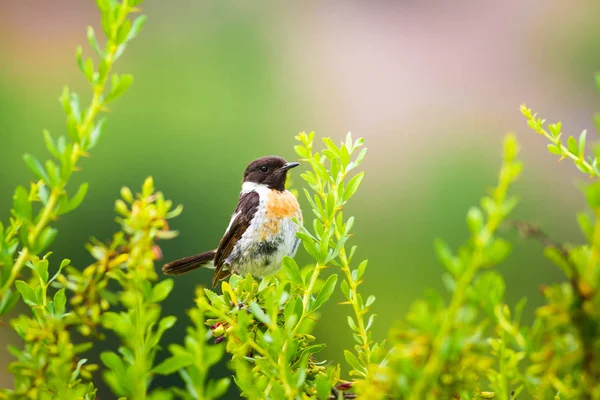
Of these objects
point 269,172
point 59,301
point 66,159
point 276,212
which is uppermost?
point 66,159

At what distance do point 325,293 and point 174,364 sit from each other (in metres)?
0.43

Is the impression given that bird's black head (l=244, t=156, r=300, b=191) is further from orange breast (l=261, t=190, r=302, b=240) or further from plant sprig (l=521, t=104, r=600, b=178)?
plant sprig (l=521, t=104, r=600, b=178)

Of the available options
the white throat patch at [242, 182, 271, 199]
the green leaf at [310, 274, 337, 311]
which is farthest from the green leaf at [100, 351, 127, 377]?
the white throat patch at [242, 182, 271, 199]

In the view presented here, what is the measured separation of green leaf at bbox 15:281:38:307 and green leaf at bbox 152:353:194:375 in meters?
0.34

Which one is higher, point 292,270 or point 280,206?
point 292,270

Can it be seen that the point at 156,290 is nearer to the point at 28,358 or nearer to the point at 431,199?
the point at 28,358

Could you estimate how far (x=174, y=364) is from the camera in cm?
75

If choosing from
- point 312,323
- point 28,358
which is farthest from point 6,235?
point 312,323

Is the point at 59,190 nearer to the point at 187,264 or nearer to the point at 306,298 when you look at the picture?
the point at 306,298

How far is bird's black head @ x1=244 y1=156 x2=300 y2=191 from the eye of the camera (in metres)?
3.59

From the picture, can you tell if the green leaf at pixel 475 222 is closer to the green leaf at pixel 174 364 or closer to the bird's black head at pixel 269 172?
the green leaf at pixel 174 364

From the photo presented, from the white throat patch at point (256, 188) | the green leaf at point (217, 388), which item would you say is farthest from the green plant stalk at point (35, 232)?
the white throat patch at point (256, 188)

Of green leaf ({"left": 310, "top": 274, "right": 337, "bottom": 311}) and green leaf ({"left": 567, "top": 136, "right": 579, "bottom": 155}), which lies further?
green leaf ({"left": 567, "top": 136, "right": 579, "bottom": 155})

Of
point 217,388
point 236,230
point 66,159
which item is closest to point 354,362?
point 217,388
